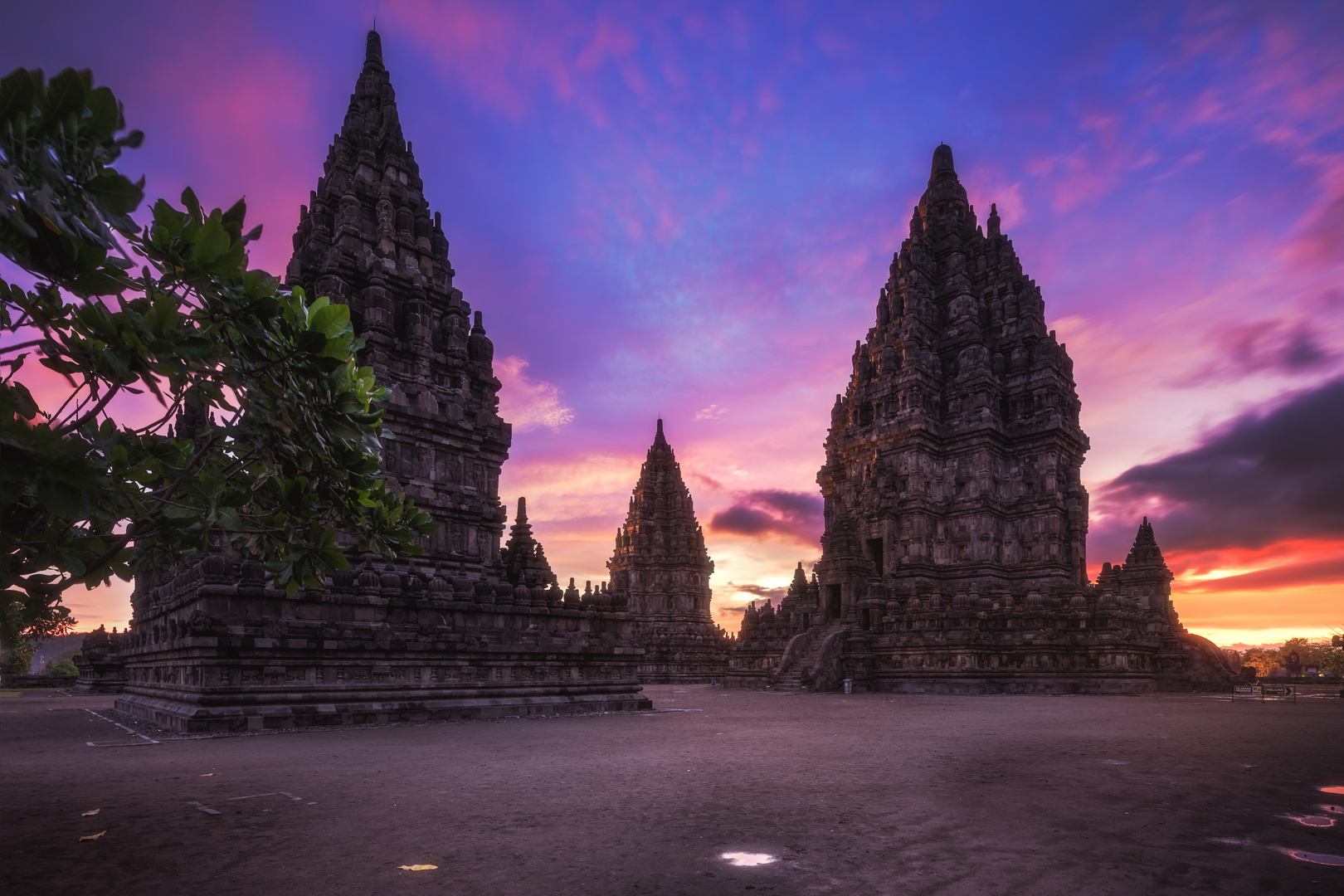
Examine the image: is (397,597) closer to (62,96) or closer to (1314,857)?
(62,96)

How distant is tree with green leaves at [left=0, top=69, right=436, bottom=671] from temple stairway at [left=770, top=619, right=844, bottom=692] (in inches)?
1096

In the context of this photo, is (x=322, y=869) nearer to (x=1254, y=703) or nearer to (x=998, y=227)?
(x=1254, y=703)

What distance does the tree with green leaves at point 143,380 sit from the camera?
9.75ft

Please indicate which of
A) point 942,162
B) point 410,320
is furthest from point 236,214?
point 942,162

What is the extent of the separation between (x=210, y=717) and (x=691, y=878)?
1124 cm

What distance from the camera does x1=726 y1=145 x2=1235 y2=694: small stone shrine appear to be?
28766 mm

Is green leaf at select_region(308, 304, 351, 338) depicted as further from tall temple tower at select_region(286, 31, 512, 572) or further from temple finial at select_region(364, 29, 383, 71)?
temple finial at select_region(364, 29, 383, 71)

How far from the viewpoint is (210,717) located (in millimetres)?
12281

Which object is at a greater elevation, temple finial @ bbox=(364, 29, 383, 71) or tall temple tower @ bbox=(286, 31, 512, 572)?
temple finial @ bbox=(364, 29, 383, 71)

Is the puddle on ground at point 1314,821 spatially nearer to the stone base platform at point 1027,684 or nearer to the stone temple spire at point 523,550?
the stone base platform at point 1027,684

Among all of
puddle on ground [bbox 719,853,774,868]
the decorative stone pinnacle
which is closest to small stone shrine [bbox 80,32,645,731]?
puddle on ground [bbox 719,853,774,868]

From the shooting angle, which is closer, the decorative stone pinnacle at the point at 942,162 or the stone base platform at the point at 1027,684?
the stone base platform at the point at 1027,684

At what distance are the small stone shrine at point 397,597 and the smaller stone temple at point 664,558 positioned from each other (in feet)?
77.9

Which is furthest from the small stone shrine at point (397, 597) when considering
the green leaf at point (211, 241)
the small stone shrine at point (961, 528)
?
the small stone shrine at point (961, 528)
